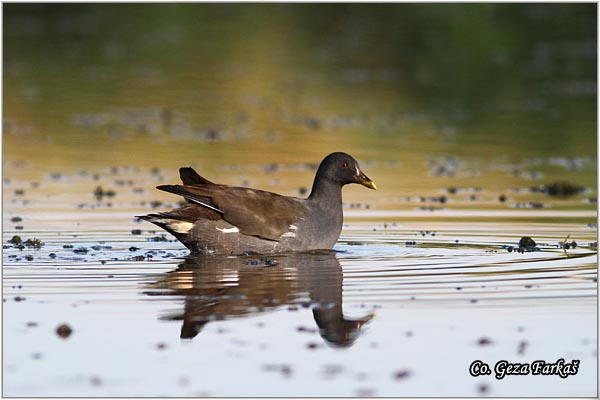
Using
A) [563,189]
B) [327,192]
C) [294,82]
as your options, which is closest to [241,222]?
[327,192]

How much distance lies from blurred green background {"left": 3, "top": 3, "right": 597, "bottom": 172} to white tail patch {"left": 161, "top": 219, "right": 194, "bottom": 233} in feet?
22.4

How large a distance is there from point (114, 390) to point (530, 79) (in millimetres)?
23163

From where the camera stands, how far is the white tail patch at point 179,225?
39.9 ft

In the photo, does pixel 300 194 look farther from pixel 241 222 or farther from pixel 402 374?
pixel 402 374

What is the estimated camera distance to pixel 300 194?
16.2 m

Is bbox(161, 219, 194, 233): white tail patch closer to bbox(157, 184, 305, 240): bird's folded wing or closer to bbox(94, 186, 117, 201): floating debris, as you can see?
bbox(157, 184, 305, 240): bird's folded wing

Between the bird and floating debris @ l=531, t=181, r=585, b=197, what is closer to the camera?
the bird

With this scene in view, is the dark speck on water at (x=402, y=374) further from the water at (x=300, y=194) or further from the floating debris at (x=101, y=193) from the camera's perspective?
the floating debris at (x=101, y=193)

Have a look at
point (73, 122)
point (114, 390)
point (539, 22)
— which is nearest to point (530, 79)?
point (539, 22)

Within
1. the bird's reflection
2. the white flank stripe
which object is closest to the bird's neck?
the bird's reflection

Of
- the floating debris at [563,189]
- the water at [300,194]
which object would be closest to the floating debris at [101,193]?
the water at [300,194]

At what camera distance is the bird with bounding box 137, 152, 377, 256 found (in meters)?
12.2

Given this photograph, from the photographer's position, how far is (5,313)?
917cm

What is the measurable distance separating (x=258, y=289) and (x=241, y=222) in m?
2.25
